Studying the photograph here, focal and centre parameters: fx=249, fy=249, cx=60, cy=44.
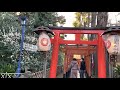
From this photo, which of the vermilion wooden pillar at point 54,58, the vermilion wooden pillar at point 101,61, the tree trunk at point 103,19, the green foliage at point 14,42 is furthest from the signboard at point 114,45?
the green foliage at point 14,42

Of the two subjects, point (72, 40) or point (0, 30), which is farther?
point (0, 30)

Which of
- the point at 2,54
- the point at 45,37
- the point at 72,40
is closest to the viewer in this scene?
the point at 45,37

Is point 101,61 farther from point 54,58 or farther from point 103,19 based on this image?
point 103,19

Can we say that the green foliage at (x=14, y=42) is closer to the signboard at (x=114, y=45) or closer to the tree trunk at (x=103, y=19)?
the tree trunk at (x=103, y=19)

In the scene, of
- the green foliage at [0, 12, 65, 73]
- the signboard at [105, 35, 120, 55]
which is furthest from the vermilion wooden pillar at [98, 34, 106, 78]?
the green foliage at [0, 12, 65, 73]

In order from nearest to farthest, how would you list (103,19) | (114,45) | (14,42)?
(114,45) < (103,19) < (14,42)

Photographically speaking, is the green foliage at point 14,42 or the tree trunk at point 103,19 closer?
the tree trunk at point 103,19

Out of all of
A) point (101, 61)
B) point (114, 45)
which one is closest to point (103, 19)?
point (101, 61)

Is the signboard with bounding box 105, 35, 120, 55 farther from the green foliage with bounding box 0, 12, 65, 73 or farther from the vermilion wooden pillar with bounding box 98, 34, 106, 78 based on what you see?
the green foliage with bounding box 0, 12, 65, 73

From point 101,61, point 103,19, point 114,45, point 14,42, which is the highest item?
point 103,19
